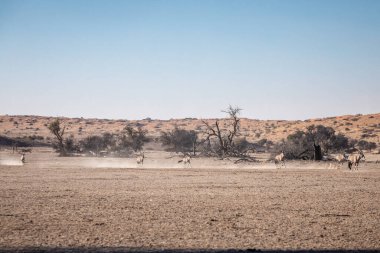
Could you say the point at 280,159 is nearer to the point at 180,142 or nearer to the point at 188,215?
the point at 188,215

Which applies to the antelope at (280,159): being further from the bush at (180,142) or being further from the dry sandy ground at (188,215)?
the bush at (180,142)

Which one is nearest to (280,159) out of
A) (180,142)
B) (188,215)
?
(188,215)

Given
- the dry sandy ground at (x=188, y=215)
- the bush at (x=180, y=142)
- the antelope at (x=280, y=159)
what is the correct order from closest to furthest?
the dry sandy ground at (x=188, y=215) < the antelope at (x=280, y=159) < the bush at (x=180, y=142)

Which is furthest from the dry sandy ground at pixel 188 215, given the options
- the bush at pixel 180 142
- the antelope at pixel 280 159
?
the bush at pixel 180 142

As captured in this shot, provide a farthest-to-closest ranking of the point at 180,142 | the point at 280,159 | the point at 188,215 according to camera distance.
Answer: the point at 180,142, the point at 280,159, the point at 188,215

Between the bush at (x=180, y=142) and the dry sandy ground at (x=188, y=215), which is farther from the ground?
the bush at (x=180, y=142)

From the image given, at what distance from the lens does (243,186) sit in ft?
64.8

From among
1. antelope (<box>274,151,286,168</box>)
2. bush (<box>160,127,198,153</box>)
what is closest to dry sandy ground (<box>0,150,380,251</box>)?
antelope (<box>274,151,286,168</box>)

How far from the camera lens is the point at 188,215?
12477 millimetres

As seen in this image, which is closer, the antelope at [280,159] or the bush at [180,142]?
the antelope at [280,159]

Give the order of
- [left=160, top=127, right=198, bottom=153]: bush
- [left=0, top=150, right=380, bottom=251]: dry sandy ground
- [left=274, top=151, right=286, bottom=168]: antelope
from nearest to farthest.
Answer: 1. [left=0, top=150, right=380, bottom=251]: dry sandy ground
2. [left=274, top=151, right=286, bottom=168]: antelope
3. [left=160, top=127, right=198, bottom=153]: bush

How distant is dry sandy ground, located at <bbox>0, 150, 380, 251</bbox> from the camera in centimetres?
936

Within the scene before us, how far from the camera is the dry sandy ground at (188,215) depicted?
9359 mm

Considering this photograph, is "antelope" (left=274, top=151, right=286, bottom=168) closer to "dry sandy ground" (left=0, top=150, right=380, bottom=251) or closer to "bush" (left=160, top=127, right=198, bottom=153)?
"dry sandy ground" (left=0, top=150, right=380, bottom=251)
